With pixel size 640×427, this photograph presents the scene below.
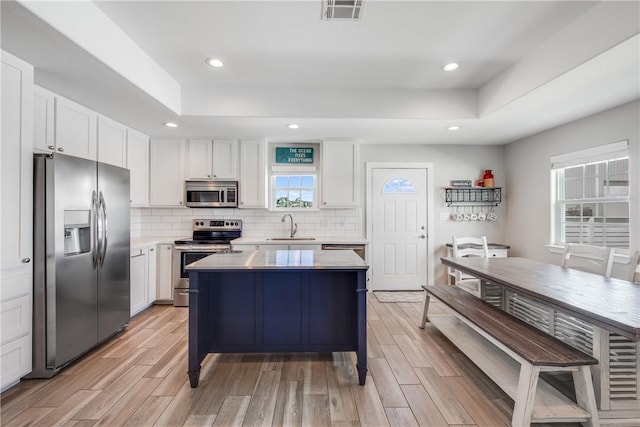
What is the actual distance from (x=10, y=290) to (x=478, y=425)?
9.99 feet

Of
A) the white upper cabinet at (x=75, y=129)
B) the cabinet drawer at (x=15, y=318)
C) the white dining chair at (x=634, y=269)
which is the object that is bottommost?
the cabinet drawer at (x=15, y=318)

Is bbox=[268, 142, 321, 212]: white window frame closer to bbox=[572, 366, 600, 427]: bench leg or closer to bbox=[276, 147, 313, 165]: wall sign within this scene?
bbox=[276, 147, 313, 165]: wall sign

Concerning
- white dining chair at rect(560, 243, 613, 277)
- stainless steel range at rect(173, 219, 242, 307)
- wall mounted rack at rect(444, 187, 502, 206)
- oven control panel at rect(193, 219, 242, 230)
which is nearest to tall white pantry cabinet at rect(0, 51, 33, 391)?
stainless steel range at rect(173, 219, 242, 307)

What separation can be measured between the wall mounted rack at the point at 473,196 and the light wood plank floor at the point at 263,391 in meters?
2.52

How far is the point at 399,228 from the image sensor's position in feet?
15.1

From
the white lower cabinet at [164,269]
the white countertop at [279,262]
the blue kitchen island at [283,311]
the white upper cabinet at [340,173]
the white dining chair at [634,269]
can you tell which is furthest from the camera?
the white upper cabinet at [340,173]

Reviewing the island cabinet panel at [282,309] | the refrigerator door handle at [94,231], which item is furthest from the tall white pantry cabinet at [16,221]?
the island cabinet panel at [282,309]

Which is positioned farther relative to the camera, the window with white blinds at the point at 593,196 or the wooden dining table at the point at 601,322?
the window with white blinds at the point at 593,196

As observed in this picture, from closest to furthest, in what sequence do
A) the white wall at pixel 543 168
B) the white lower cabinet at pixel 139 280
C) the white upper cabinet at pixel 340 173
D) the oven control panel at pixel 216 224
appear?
1. the white wall at pixel 543 168
2. the white lower cabinet at pixel 139 280
3. the white upper cabinet at pixel 340 173
4. the oven control panel at pixel 216 224

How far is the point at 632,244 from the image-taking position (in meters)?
2.88

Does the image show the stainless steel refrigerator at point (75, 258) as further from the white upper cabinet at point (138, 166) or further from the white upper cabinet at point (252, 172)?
the white upper cabinet at point (252, 172)

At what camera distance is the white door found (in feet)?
15.0

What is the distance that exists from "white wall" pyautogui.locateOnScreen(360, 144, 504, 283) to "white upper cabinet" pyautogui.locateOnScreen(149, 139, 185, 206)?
268 cm

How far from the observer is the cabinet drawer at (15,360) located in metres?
1.90
